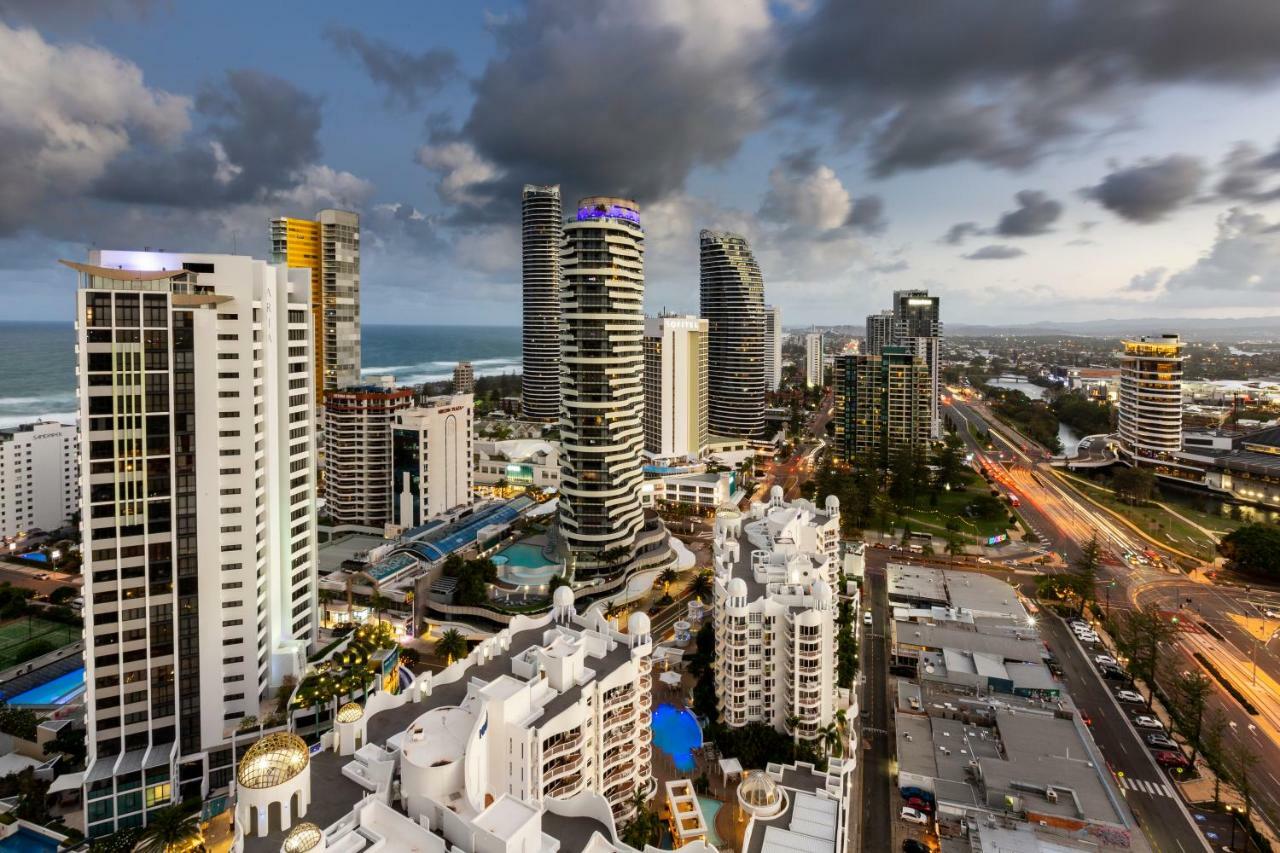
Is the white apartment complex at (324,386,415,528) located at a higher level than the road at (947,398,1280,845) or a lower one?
higher

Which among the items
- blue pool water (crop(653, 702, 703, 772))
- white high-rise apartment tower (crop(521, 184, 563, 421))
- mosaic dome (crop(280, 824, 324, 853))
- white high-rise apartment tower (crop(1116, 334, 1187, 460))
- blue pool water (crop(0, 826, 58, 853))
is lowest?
blue pool water (crop(0, 826, 58, 853))

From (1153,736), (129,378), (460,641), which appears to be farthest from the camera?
(460,641)

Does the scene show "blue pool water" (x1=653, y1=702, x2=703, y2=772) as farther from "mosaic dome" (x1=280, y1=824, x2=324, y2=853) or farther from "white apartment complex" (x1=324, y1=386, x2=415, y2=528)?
"white apartment complex" (x1=324, y1=386, x2=415, y2=528)

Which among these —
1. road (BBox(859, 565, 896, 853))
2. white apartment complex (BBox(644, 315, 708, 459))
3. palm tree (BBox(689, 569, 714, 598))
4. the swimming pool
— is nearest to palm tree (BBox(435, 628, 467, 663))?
the swimming pool

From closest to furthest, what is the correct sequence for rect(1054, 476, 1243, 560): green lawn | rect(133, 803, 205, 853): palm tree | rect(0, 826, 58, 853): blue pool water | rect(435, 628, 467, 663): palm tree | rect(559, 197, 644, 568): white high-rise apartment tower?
rect(133, 803, 205, 853): palm tree < rect(0, 826, 58, 853): blue pool water < rect(435, 628, 467, 663): palm tree < rect(559, 197, 644, 568): white high-rise apartment tower < rect(1054, 476, 1243, 560): green lawn

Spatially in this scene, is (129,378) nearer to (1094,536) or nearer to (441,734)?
(441,734)

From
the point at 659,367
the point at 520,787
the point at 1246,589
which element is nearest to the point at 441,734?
the point at 520,787

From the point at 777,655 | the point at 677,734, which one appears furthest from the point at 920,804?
the point at 677,734
